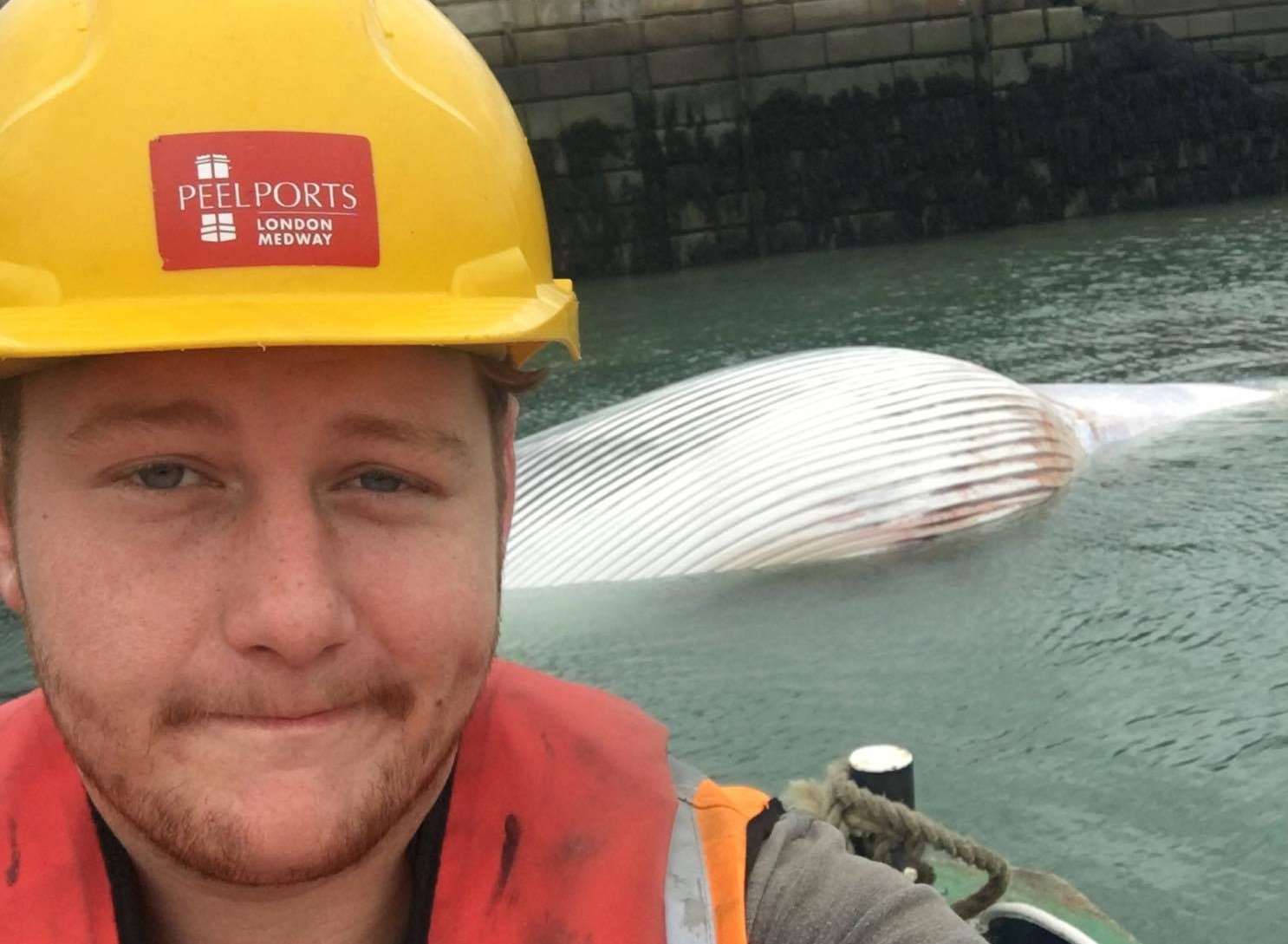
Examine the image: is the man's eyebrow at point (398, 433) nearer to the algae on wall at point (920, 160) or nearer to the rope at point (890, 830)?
the rope at point (890, 830)

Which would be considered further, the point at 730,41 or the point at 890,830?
the point at 730,41

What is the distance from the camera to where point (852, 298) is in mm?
10633

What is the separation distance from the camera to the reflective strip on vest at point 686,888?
1493 mm

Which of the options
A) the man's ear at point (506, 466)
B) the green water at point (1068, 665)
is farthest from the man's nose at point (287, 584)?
the green water at point (1068, 665)

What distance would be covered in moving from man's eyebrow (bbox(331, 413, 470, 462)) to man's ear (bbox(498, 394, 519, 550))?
116 mm

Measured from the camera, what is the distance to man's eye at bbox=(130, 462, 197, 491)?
57.6 inches

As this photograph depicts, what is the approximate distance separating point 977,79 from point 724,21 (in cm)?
213

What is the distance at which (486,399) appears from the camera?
1632 mm

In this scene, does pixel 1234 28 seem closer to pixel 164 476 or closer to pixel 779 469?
pixel 779 469

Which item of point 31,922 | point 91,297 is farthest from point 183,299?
point 31,922

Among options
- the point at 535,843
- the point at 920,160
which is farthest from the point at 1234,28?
the point at 535,843

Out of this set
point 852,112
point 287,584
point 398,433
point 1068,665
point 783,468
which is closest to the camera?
point 287,584

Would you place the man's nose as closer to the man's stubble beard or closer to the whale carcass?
the man's stubble beard

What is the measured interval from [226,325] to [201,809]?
420mm
